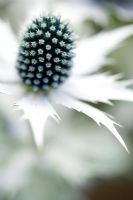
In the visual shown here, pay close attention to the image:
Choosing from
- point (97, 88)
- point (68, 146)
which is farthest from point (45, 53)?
point (68, 146)

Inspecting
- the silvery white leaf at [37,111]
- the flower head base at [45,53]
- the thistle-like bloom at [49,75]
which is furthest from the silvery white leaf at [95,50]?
the silvery white leaf at [37,111]

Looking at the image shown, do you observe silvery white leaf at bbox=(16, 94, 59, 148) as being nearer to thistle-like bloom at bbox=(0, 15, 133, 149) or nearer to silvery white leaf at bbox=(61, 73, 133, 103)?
thistle-like bloom at bbox=(0, 15, 133, 149)

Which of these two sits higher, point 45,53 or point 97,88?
point 45,53

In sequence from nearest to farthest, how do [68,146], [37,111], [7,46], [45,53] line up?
1. [37,111]
2. [45,53]
3. [7,46]
4. [68,146]

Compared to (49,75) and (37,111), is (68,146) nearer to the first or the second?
(49,75)

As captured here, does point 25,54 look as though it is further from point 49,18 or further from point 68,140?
point 68,140

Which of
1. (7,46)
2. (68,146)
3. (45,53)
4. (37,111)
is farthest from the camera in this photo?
(68,146)

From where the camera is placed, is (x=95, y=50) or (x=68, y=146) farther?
(x=68, y=146)

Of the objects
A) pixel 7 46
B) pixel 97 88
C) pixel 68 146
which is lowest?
pixel 68 146

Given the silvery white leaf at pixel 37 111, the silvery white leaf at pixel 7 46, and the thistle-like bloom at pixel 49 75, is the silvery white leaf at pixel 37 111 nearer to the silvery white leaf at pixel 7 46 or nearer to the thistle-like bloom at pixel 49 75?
the thistle-like bloom at pixel 49 75
